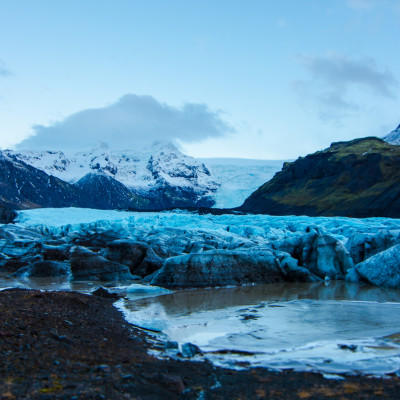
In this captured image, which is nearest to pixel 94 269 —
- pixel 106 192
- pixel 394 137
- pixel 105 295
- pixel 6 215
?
pixel 105 295

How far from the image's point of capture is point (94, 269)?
53.7 ft

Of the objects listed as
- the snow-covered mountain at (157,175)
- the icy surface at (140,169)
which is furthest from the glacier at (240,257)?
the icy surface at (140,169)

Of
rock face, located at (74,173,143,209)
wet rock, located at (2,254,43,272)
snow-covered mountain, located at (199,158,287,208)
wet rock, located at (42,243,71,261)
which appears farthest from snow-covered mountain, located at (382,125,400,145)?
wet rock, located at (2,254,43,272)

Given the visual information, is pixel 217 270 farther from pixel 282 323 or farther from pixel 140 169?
pixel 140 169

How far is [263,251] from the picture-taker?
15.0 meters

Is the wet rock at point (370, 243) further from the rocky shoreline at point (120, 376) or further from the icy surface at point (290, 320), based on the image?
the rocky shoreline at point (120, 376)

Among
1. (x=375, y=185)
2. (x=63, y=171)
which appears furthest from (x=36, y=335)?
(x=63, y=171)

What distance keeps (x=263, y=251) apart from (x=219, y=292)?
10.6 ft

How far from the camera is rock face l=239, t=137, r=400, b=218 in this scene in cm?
6781

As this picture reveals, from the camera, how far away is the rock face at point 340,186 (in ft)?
222

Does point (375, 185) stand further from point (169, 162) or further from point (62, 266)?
point (169, 162)

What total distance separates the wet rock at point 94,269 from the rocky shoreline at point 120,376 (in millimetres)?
10116

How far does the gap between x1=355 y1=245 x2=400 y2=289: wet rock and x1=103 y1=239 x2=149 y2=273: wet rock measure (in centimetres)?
899

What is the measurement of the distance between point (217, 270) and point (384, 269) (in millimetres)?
5353
